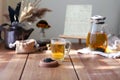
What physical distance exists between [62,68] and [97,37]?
A: 0.43 m

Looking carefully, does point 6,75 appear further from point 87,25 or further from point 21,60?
point 87,25

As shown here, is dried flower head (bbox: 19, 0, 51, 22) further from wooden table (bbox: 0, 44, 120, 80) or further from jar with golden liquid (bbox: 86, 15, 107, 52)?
jar with golden liquid (bbox: 86, 15, 107, 52)

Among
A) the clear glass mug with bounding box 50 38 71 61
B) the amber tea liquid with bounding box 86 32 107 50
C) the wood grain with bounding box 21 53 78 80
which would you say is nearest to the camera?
Answer: the wood grain with bounding box 21 53 78 80

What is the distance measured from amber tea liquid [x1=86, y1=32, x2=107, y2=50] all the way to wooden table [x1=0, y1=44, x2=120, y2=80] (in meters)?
0.10

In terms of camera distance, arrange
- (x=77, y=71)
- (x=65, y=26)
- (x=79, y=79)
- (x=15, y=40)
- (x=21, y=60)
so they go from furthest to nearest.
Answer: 1. (x=65, y=26)
2. (x=15, y=40)
3. (x=21, y=60)
4. (x=77, y=71)
5. (x=79, y=79)

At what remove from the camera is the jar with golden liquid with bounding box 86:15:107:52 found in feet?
5.06

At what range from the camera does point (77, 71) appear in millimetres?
1156

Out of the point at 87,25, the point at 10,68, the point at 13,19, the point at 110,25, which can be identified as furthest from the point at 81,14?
the point at 10,68

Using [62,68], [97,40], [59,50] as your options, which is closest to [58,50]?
[59,50]

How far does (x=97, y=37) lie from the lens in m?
1.54

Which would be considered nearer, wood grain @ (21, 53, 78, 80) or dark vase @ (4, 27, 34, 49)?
wood grain @ (21, 53, 78, 80)

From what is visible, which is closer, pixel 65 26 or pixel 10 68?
pixel 10 68

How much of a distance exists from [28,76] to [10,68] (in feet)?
0.53

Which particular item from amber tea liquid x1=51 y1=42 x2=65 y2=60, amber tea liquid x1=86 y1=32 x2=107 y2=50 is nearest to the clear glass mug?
amber tea liquid x1=51 y1=42 x2=65 y2=60
